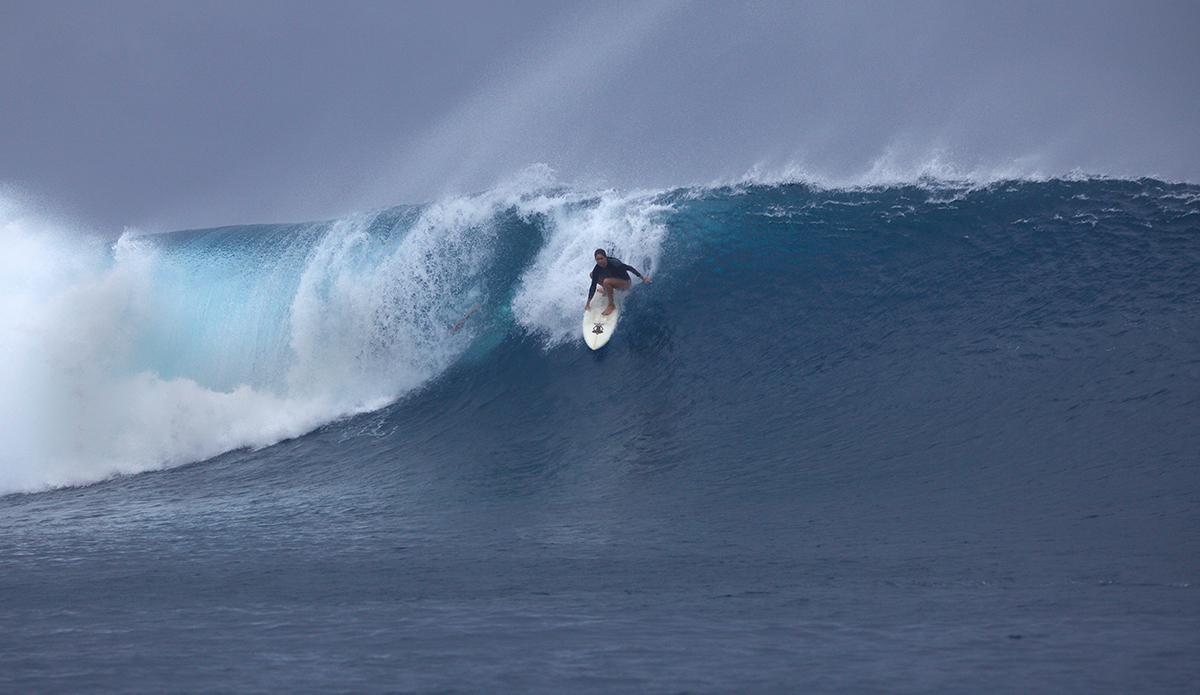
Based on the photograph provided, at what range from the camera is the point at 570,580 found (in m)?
5.95

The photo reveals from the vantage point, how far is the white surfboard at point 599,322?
11.9 m

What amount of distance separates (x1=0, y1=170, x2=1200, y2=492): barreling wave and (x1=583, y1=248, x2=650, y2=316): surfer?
58 centimetres

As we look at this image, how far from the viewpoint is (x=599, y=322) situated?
12.1m

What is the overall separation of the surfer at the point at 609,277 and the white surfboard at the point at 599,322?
0.06 m

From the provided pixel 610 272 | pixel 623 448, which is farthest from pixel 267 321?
pixel 623 448

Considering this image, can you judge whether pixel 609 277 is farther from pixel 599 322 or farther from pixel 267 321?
pixel 267 321

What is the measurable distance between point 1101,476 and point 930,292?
455 cm

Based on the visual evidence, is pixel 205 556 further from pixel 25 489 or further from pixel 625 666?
pixel 25 489

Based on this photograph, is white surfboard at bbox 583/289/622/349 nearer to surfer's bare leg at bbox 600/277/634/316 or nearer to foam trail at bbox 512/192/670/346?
surfer's bare leg at bbox 600/277/634/316

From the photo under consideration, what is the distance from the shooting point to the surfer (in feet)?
39.9

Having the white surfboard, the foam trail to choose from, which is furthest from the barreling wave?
the white surfboard

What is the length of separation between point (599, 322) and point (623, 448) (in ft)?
10.1

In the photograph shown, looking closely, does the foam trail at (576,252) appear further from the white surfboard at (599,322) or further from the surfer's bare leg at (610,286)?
the surfer's bare leg at (610,286)

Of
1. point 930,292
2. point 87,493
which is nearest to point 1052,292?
point 930,292
